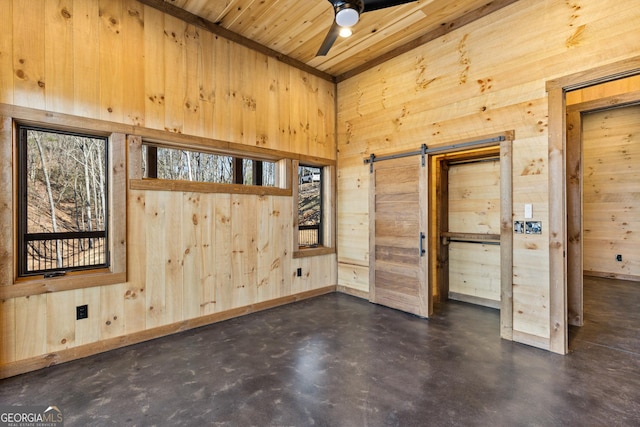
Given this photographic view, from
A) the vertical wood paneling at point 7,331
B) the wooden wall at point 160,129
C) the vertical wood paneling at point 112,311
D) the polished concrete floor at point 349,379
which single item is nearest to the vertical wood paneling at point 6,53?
the wooden wall at point 160,129

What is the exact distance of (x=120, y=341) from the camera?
3.03m

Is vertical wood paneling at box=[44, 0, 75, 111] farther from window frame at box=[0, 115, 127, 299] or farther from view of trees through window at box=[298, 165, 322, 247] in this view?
view of trees through window at box=[298, 165, 322, 247]

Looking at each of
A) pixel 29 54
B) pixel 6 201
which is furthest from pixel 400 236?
pixel 29 54

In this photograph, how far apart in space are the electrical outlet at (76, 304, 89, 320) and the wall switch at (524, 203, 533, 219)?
4453mm

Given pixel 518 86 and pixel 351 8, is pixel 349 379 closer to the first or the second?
pixel 351 8

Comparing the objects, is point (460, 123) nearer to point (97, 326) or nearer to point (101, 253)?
point (101, 253)

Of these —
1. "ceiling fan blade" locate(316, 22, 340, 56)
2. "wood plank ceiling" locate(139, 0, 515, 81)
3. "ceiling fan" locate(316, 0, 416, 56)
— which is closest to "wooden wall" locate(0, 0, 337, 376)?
"wood plank ceiling" locate(139, 0, 515, 81)

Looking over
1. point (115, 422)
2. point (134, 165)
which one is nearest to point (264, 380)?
point (115, 422)

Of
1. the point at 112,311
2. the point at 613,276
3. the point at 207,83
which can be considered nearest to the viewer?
the point at 112,311

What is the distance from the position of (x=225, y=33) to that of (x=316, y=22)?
1.18 metres

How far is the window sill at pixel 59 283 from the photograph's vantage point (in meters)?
2.54

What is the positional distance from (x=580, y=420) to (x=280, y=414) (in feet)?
6.44

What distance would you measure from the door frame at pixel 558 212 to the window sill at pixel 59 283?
428 centimetres

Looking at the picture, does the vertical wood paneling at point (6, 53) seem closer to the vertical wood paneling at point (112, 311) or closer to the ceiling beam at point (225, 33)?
the ceiling beam at point (225, 33)
